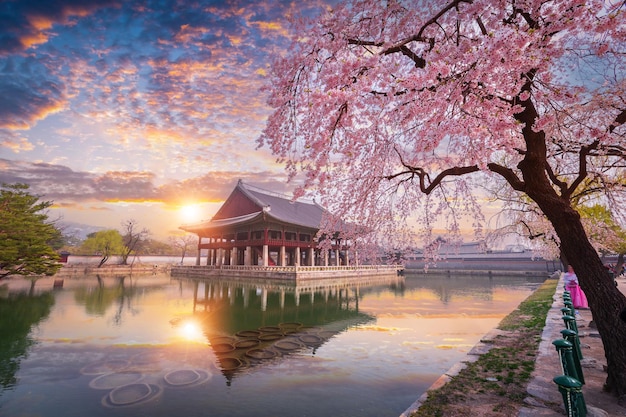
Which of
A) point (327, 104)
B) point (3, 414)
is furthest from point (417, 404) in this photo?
point (3, 414)

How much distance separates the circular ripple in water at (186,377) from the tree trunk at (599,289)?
651cm

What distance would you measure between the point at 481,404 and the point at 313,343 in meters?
5.49

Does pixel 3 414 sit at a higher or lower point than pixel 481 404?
lower

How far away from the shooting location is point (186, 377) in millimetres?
6273

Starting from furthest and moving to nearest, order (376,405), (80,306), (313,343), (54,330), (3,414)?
(80,306), (54,330), (313,343), (376,405), (3,414)

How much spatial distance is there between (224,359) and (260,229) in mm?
28026

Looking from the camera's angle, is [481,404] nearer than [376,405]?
Yes

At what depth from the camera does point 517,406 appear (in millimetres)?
3797

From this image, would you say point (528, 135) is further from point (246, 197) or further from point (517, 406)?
point (246, 197)

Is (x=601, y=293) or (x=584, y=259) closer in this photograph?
(x=601, y=293)

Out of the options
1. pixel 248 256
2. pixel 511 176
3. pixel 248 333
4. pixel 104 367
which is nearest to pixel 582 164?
pixel 511 176

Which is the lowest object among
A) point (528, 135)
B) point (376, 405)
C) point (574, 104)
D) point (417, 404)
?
point (376, 405)

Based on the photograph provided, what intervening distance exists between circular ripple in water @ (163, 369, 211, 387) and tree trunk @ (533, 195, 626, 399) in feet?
21.4

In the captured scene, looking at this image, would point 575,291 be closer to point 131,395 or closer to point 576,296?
point 576,296
